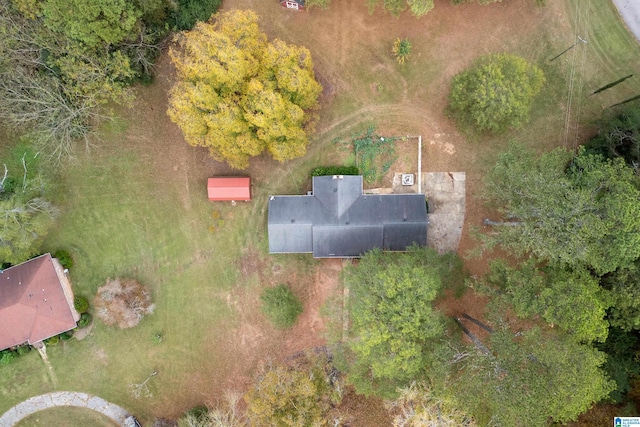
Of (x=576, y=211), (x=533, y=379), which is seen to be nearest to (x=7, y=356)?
(x=533, y=379)

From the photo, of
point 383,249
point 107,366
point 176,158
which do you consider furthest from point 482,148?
point 107,366

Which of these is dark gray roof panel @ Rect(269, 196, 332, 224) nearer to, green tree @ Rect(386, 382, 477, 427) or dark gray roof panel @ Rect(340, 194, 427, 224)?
dark gray roof panel @ Rect(340, 194, 427, 224)

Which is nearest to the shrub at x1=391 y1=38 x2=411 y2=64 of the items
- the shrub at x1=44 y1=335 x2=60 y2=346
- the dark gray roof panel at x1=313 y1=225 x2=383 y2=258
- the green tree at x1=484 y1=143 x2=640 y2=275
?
the green tree at x1=484 y1=143 x2=640 y2=275

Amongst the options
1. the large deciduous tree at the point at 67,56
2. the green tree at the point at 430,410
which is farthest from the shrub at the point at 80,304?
the green tree at the point at 430,410

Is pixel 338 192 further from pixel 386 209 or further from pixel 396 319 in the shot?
pixel 396 319

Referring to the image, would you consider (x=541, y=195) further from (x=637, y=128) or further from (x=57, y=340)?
(x=57, y=340)
